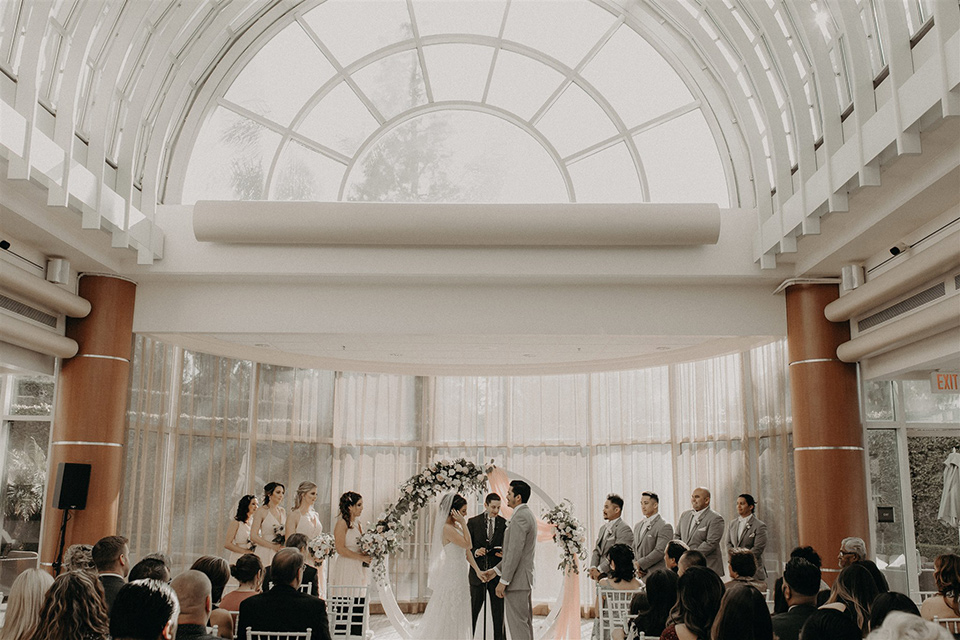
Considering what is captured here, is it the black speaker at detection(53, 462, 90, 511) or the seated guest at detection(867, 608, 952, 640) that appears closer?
the seated guest at detection(867, 608, 952, 640)

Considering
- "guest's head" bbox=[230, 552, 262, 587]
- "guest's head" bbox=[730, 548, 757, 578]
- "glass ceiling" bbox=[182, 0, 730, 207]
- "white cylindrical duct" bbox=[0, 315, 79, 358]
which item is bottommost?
"guest's head" bbox=[230, 552, 262, 587]

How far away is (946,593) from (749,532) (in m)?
4.09

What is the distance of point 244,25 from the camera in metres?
10.1

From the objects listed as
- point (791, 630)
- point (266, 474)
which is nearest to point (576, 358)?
point (266, 474)

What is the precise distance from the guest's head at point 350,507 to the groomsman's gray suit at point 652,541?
10.4 feet

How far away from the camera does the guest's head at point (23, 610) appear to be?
353cm

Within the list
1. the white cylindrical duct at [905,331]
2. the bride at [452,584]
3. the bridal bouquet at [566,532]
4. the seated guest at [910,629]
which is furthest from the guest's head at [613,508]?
the seated guest at [910,629]

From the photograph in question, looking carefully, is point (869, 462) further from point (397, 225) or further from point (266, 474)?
point (266, 474)

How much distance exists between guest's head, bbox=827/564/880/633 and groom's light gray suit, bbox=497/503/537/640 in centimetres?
429

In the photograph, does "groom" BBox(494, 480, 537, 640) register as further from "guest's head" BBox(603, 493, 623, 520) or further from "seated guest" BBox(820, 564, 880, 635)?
"seated guest" BBox(820, 564, 880, 635)

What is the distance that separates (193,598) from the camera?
3910 millimetres

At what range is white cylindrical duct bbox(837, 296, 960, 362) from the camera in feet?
22.1

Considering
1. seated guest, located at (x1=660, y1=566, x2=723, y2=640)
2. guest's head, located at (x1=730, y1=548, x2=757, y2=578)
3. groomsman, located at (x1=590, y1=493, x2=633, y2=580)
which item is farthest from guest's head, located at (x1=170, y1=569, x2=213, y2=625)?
groomsman, located at (x1=590, y1=493, x2=633, y2=580)

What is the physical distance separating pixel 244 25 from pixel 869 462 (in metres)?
9.04
